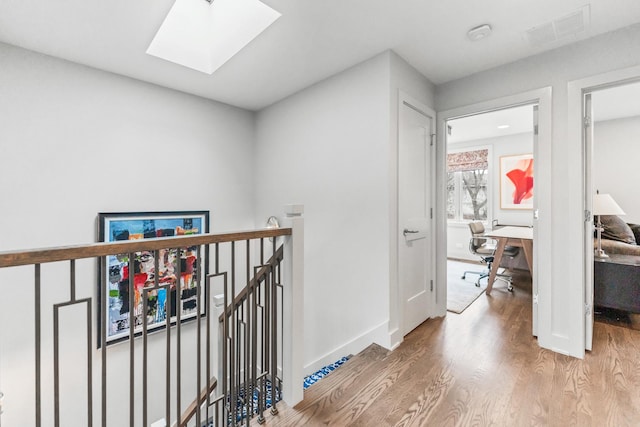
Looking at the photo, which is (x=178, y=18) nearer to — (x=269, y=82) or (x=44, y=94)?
(x=269, y=82)

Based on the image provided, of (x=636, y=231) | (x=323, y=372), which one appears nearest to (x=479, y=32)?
(x=323, y=372)

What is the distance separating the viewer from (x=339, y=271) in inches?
106

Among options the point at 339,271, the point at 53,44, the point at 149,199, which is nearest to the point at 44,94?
the point at 53,44

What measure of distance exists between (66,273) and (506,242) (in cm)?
474

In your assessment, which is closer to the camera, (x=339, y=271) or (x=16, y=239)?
(x=16, y=239)

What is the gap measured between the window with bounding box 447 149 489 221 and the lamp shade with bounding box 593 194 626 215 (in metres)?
2.67

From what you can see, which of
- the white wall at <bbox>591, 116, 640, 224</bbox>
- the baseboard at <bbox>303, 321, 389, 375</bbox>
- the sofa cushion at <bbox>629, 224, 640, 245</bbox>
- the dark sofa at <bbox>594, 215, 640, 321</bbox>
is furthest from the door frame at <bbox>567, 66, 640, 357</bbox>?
the white wall at <bbox>591, 116, 640, 224</bbox>

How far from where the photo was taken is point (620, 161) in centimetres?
445

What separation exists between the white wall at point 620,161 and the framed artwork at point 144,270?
5702mm

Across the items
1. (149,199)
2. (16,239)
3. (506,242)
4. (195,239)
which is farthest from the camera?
(506,242)

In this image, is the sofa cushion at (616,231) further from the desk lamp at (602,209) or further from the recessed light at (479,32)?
the recessed light at (479,32)

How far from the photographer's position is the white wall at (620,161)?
14.2 feet

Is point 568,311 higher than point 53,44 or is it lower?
lower

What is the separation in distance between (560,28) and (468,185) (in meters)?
4.40
